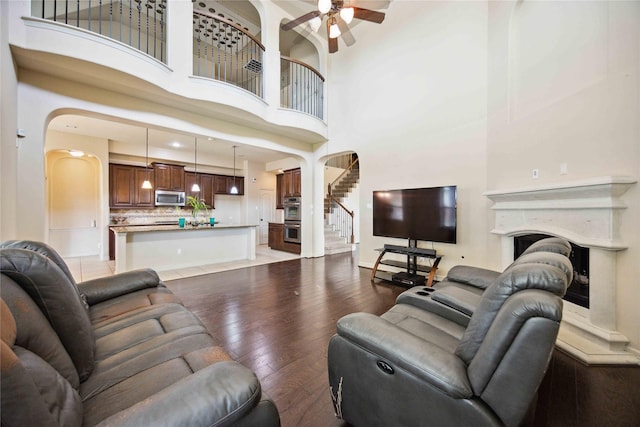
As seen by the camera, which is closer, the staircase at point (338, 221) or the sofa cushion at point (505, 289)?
the sofa cushion at point (505, 289)

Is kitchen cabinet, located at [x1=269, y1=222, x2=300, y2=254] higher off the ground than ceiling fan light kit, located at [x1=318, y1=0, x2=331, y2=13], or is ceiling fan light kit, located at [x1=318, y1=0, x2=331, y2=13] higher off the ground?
ceiling fan light kit, located at [x1=318, y1=0, x2=331, y2=13]

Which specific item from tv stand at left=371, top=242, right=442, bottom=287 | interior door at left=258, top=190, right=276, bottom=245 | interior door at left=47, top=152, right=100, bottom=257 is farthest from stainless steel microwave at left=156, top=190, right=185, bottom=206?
tv stand at left=371, top=242, right=442, bottom=287

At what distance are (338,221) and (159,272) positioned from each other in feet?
16.8

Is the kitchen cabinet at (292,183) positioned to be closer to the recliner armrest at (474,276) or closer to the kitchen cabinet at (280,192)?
the kitchen cabinet at (280,192)

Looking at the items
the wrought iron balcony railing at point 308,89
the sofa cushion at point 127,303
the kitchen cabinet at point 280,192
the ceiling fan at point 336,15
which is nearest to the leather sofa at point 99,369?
the sofa cushion at point 127,303

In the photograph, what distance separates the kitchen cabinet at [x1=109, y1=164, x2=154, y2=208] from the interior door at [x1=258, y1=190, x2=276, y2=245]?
3433 millimetres

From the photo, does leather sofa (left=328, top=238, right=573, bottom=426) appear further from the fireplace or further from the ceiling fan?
the ceiling fan

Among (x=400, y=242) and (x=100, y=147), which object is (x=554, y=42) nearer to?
(x=400, y=242)

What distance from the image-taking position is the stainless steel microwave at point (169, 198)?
23.8 ft

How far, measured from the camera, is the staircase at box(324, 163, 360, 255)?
7539 millimetres

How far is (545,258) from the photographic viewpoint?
112cm

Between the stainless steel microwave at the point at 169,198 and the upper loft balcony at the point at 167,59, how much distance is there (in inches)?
150

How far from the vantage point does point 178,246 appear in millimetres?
5219

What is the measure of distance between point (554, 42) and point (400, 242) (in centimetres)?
347
